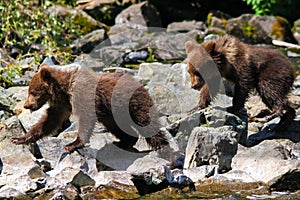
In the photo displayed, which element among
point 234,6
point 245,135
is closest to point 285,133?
point 245,135

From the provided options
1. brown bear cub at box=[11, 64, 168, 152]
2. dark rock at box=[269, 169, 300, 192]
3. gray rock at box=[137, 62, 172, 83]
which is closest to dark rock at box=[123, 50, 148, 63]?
gray rock at box=[137, 62, 172, 83]

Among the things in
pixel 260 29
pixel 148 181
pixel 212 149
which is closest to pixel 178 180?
pixel 148 181

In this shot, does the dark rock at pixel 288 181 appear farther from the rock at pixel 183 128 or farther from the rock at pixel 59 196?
the rock at pixel 59 196

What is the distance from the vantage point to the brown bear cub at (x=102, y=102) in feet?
25.1

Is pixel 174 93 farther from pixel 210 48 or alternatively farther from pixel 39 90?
pixel 39 90

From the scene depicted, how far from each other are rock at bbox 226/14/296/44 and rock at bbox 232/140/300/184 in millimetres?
9451

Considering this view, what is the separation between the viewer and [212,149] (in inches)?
293

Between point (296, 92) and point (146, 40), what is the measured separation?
558 centimetres

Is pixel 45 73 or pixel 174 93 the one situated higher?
pixel 45 73

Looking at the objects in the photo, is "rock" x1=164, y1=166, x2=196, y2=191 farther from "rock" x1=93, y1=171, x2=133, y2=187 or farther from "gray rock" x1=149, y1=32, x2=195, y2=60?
"gray rock" x1=149, y1=32, x2=195, y2=60

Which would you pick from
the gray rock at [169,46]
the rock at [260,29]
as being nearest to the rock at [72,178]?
the gray rock at [169,46]

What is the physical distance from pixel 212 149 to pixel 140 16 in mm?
12072

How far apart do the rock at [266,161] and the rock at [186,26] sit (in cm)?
1136

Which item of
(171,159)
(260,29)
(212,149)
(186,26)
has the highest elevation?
(212,149)
